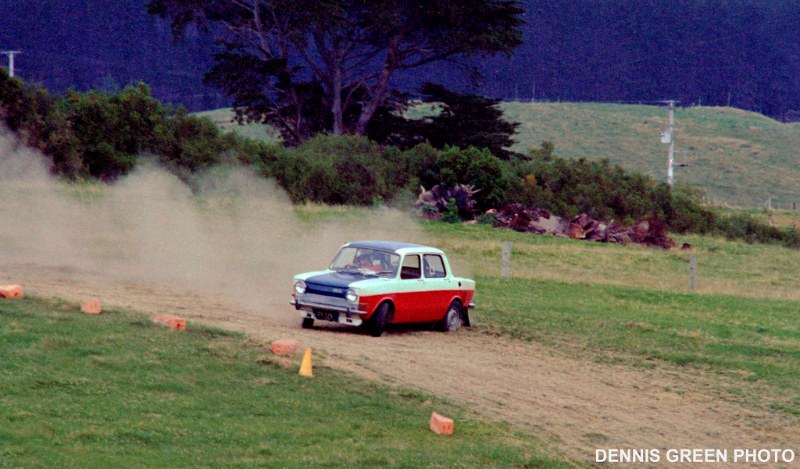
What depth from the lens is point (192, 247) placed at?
99.1 feet

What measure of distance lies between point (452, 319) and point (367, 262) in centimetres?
211

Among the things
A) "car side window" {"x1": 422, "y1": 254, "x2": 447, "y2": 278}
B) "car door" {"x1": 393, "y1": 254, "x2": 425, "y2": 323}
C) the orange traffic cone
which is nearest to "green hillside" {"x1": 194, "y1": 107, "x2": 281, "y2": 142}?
"car side window" {"x1": 422, "y1": 254, "x2": 447, "y2": 278}

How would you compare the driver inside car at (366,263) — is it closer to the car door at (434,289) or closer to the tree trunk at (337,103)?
the car door at (434,289)

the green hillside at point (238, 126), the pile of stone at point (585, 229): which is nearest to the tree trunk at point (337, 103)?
the pile of stone at point (585, 229)

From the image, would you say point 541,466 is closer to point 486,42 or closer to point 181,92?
point 486,42

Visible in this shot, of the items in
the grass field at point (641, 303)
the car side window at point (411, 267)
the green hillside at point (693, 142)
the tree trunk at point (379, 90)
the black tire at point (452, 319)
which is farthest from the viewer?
the green hillside at point (693, 142)

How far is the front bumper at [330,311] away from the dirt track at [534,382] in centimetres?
30

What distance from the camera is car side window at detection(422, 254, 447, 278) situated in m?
20.4

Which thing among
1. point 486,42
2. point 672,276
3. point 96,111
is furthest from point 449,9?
point 672,276

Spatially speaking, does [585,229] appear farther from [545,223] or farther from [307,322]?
[307,322]

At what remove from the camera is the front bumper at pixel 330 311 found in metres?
18.5

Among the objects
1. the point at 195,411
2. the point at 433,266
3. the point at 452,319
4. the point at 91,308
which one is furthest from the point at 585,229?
the point at 195,411

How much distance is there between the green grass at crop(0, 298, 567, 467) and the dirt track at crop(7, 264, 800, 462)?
0.95 metres

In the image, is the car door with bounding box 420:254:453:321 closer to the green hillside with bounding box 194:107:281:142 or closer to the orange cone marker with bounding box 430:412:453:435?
the orange cone marker with bounding box 430:412:453:435
